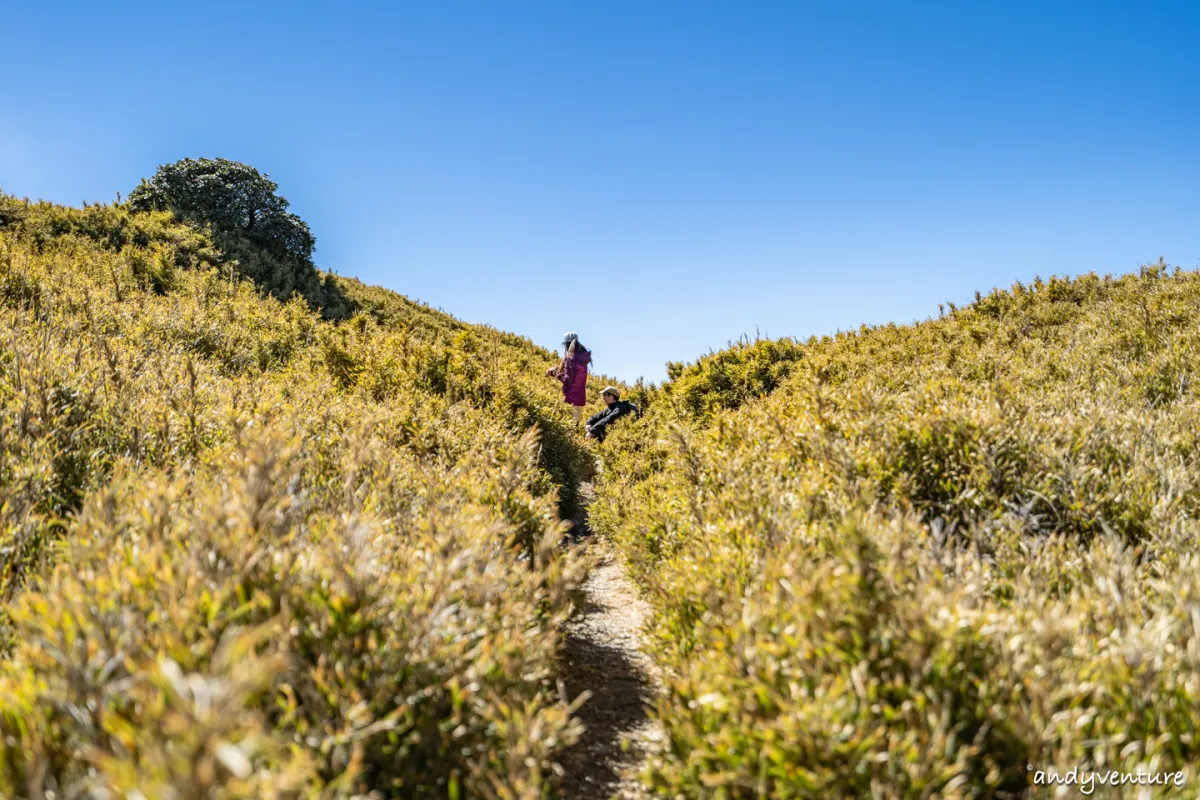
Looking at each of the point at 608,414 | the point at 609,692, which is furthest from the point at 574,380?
the point at 609,692

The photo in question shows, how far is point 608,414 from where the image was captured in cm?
1432

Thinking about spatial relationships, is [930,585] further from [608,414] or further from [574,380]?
[574,380]

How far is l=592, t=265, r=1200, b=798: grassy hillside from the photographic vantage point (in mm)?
2266

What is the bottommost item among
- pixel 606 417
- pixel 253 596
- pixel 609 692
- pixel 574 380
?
pixel 609 692

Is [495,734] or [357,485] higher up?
[357,485]

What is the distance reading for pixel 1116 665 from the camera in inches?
97.3

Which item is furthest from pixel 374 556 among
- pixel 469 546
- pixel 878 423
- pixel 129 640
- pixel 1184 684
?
pixel 878 423

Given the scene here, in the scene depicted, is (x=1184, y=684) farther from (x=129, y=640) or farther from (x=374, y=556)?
(x=129, y=640)

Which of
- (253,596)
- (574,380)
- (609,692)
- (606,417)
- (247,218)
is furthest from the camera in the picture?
(247,218)

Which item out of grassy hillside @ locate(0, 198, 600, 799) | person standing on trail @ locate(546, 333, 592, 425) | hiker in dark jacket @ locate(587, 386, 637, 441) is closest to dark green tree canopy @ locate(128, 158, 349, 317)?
person standing on trail @ locate(546, 333, 592, 425)

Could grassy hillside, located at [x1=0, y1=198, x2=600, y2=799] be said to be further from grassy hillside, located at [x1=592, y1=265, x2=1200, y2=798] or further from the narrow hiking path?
grassy hillside, located at [x1=592, y1=265, x2=1200, y2=798]

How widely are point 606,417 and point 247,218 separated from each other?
20712 mm

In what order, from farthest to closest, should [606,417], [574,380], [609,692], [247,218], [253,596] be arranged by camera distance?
[247,218] < [574,380] < [606,417] < [609,692] < [253,596]

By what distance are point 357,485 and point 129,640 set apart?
284 centimetres
